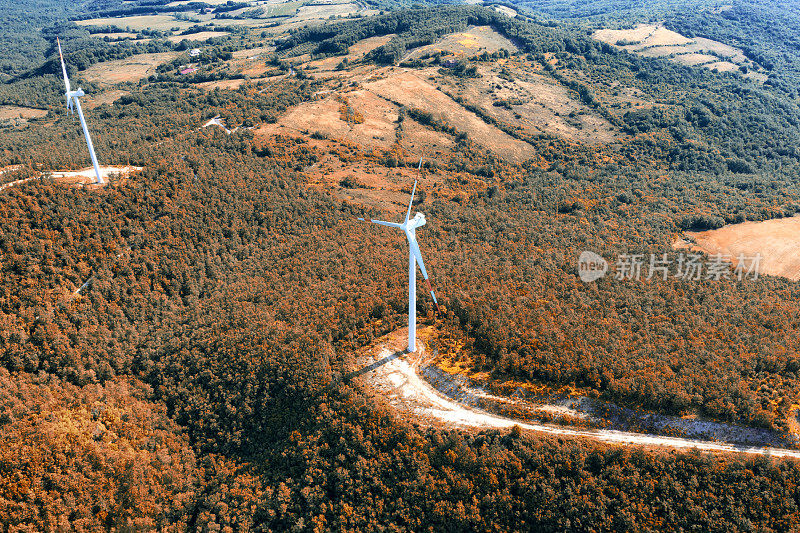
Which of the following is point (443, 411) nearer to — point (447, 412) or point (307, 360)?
point (447, 412)

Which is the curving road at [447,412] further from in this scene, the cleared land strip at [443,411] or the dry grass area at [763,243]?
the dry grass area at [763,243]

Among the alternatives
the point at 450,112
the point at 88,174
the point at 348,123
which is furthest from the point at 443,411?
the point at 450,112

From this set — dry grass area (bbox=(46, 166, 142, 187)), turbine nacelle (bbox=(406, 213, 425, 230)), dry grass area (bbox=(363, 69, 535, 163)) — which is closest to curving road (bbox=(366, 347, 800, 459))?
turbine nacelle (bbox=(406, 213, 425, 230))

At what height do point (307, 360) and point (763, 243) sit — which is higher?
point (307, 360)

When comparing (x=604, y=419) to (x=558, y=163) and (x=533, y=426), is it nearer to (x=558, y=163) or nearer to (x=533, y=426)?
(x=533, y=426)

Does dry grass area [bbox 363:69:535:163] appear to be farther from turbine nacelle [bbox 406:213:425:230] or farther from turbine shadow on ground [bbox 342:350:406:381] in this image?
turbine nacelle [bbox 406:213:425:230]

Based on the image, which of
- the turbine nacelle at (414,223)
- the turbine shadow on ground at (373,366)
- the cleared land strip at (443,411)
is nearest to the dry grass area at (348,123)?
the turbine shadow on ground at (373,366)
